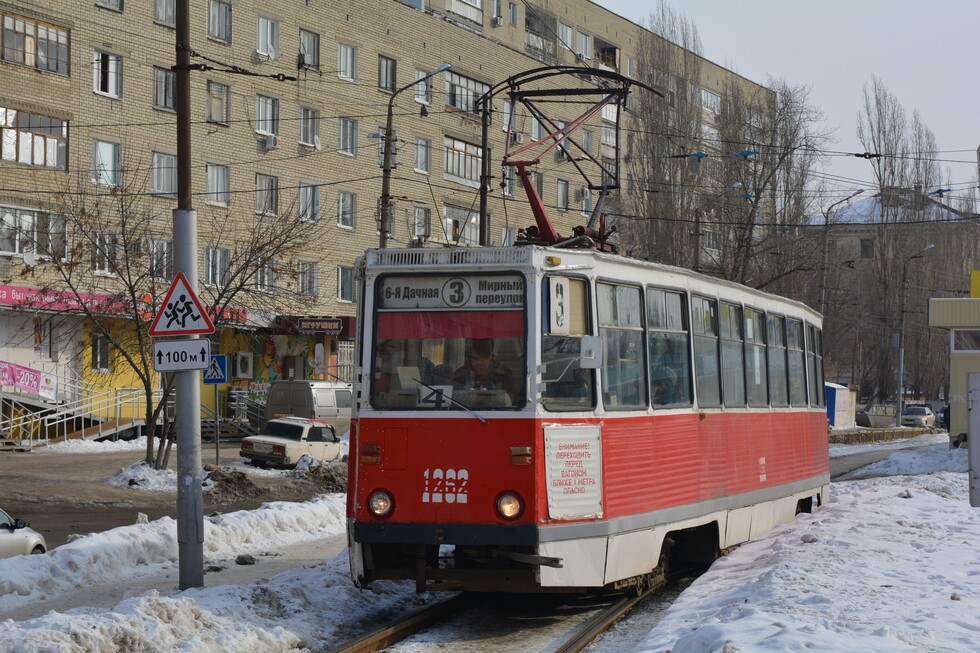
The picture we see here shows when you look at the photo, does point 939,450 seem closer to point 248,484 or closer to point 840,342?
point 248,484

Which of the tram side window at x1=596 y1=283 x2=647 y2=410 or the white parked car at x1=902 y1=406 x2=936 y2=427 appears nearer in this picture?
the tram side window at x1=596 y1=283 x2=647 y2=410

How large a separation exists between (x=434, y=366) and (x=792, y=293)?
47.1 metres

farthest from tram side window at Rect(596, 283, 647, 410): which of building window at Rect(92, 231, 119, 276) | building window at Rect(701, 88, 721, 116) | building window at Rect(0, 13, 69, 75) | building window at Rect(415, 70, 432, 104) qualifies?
building window at Rect(701, 88, 721, 116)

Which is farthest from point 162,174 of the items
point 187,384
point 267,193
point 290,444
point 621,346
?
point 621,346

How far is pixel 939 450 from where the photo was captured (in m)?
35.7

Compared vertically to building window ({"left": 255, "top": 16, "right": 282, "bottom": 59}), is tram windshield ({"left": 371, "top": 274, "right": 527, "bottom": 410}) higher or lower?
lower

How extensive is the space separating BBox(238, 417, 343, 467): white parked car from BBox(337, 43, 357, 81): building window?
57.4 ft

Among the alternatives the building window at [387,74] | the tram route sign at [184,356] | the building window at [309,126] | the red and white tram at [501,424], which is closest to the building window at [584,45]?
the building window at [387,74]

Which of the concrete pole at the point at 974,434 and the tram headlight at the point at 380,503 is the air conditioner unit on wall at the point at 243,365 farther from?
the concrete pole at the point at 974,434

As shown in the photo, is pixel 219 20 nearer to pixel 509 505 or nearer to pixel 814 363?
pixel 814 363

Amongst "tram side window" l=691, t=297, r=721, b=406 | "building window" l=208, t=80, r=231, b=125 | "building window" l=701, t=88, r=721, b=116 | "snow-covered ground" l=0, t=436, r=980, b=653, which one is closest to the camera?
"snow-covered ground" l=0, t=436, r=980, b=653

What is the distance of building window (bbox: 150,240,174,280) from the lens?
25.4 m

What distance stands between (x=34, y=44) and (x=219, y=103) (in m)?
6.68

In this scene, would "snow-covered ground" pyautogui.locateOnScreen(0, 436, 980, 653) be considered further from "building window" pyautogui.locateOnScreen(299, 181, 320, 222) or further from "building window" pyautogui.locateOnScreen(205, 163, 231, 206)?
"building window" pyautogui.locateOnScreen(299, 181, 320, 222)
